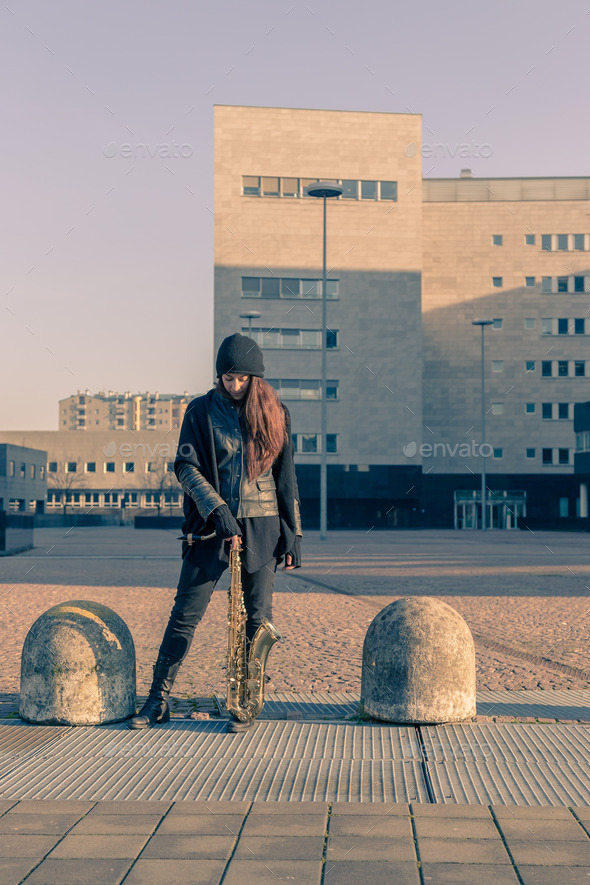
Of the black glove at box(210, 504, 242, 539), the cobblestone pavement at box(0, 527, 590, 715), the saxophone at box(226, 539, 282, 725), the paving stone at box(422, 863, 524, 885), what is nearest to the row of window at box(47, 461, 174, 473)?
the cobblestone pavement at box(0, 527, 590, 715)

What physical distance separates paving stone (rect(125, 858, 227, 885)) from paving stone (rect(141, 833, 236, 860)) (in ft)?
0.13

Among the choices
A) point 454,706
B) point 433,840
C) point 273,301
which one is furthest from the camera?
point 273,301

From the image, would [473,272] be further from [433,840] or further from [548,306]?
[433,840]

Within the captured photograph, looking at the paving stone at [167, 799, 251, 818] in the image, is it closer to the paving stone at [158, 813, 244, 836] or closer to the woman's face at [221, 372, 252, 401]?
the paving stone at [158, 813, 244, 836]

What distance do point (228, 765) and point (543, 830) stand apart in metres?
1.40

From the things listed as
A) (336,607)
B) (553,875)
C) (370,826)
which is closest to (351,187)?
(336,607)

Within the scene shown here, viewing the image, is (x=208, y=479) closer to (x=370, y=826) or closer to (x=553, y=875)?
(x=370, y=826)

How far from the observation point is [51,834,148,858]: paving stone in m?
3.14

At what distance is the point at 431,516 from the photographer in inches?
2362

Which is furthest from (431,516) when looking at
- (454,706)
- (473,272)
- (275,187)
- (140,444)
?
(454,706)

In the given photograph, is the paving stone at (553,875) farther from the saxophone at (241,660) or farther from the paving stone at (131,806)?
the saxophone at (241,660)

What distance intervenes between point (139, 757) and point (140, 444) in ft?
326

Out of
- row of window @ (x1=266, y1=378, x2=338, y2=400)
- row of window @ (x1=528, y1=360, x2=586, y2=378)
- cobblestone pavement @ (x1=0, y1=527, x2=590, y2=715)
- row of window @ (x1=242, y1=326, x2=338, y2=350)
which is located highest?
row of window @ (x1=242, y1=326, x2=338, y2=350)

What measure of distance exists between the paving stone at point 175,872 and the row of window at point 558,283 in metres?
62.7
